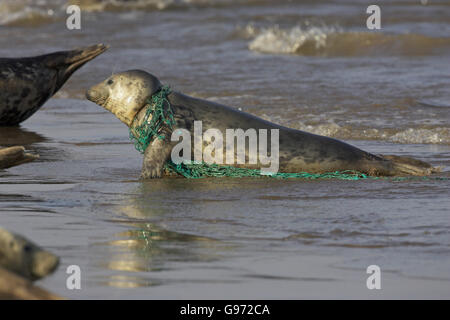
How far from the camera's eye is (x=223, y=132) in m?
6.71

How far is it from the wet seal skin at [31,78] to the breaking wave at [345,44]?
21.2 feet

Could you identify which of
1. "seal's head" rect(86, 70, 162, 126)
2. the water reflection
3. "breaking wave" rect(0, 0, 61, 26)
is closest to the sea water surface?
the water reflection

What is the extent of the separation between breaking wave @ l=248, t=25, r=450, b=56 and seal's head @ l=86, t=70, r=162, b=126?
27.6 feet

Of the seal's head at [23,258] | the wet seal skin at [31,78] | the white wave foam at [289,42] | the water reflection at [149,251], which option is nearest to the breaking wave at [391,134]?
the wet seal skin at [31,78]

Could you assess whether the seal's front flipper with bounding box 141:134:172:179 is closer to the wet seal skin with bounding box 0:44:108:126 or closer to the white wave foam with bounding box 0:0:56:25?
the wet seal skin with bounding box 0:44:108:126

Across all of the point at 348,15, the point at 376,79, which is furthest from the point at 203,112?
the point at 348,15

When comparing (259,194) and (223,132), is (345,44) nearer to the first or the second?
(223,132)

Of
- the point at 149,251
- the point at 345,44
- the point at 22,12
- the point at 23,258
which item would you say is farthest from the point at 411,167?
the point at 22,12

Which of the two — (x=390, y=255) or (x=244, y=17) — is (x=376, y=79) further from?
(x=244, y=17)

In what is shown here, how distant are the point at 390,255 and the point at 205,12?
1773 centimetres

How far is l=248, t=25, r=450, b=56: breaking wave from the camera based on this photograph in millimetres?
14953

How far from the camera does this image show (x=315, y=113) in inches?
385

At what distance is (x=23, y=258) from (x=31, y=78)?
577cm

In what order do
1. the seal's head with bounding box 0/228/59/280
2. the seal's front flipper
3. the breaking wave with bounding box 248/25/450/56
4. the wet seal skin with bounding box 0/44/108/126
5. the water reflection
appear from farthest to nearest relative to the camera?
1. the breaking wave with bounding box 248/25/450/56
2. the wet seal skin with bounding box 0/44/108/126
3. the seal's front flipper
4. the water reflection
5. the seal's head with bounding box 0/228/59/280
